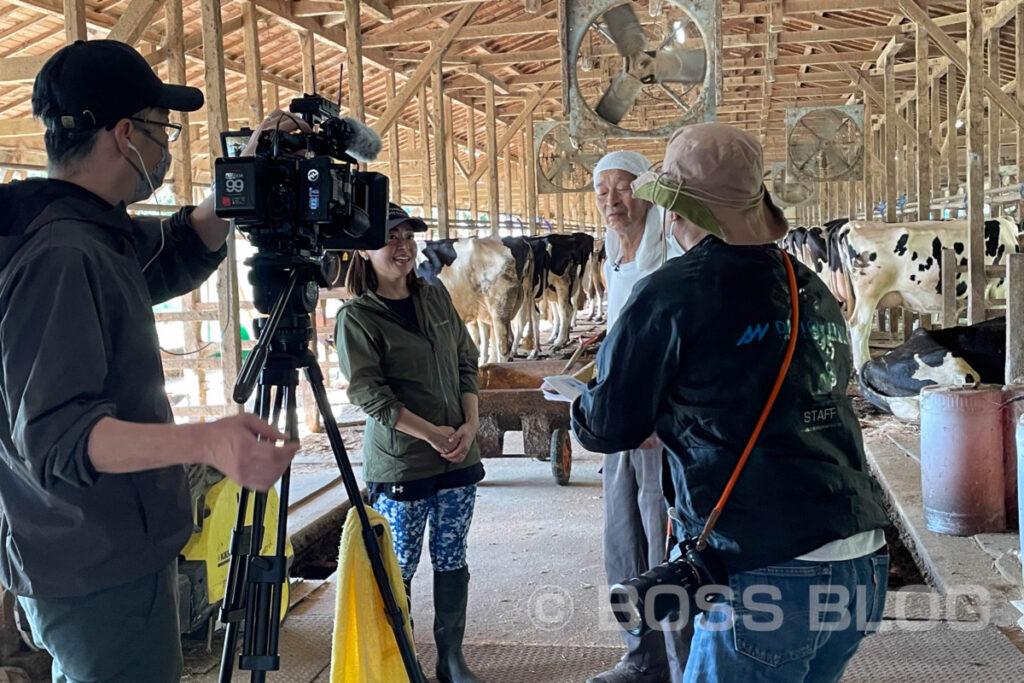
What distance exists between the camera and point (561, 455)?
601 cm

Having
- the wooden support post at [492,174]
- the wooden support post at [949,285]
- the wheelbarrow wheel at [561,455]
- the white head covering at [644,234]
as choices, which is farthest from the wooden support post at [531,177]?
the white head covering at [644,234]

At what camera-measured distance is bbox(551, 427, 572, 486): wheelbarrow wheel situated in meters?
5.96

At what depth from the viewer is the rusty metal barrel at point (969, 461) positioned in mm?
3990

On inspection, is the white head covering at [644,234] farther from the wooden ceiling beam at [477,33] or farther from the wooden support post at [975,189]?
the wooden ceiling beam at [477,33]

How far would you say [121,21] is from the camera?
466 centimetres

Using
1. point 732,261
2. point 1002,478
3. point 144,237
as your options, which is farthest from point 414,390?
point 1002,478

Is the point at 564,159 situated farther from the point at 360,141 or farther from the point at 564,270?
the point at 360,141

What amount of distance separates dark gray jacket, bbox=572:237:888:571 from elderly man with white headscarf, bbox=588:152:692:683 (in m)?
1.19

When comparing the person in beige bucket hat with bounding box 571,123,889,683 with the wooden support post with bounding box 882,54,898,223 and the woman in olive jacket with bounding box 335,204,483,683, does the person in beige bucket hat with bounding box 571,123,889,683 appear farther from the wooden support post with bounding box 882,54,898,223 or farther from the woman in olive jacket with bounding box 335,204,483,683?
the wooden support post with bounding box 882,54,898,223

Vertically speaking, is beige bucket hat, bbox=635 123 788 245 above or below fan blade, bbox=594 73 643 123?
below

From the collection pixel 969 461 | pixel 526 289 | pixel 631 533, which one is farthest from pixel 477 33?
pixel 631 533

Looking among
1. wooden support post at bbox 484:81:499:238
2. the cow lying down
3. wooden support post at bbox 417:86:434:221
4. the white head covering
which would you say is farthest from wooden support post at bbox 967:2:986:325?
wooden support post at bbox 484:81:499:238

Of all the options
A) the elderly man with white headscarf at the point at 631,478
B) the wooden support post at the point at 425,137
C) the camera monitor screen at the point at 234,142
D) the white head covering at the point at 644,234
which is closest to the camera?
the camera monitor screen at the point at 234,142

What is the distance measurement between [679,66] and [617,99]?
0.50 m
